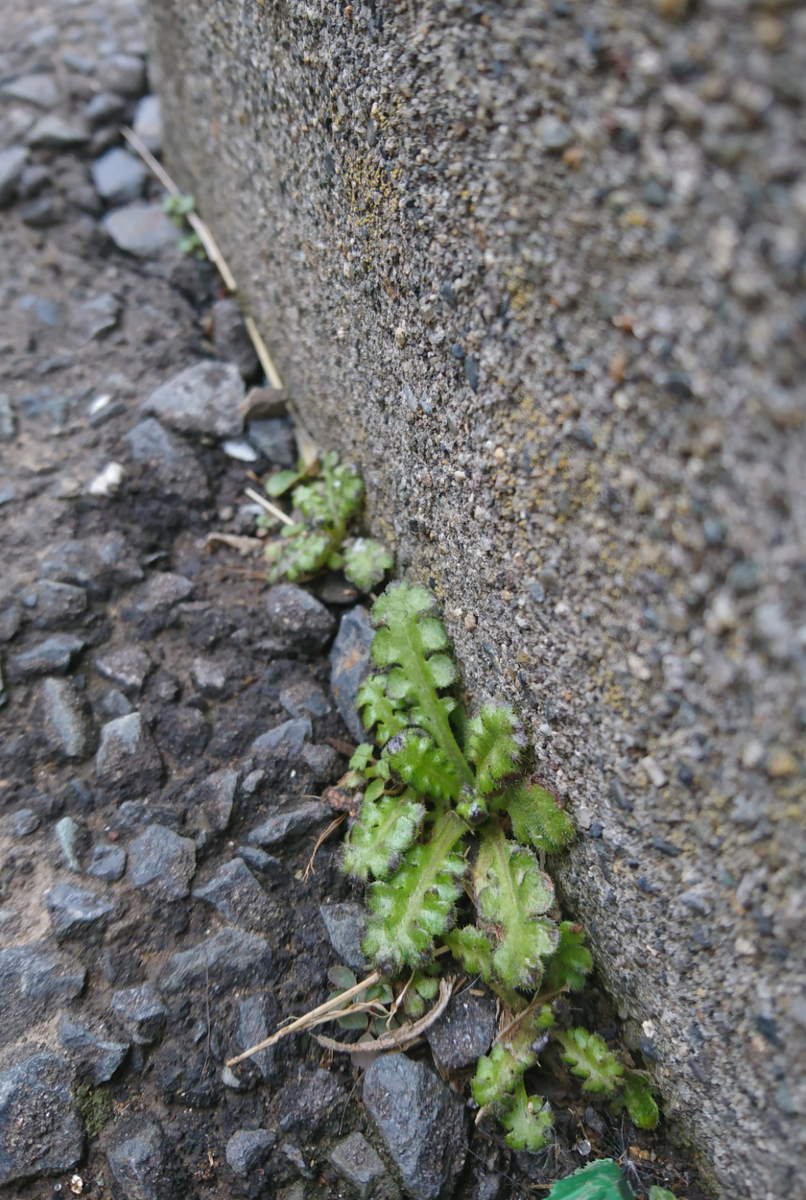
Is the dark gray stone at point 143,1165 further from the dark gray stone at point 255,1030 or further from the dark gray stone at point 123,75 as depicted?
the dark gray stone at point 123,75

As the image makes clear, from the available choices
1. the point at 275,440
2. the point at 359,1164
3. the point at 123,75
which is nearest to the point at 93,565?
the point at 275,440

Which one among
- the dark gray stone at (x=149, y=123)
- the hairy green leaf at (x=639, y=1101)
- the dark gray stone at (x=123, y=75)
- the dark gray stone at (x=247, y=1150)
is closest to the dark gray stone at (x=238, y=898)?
the dark gray stone at (x=247, y=1150)

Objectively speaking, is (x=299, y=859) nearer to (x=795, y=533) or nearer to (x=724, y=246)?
(x=795, y=533)

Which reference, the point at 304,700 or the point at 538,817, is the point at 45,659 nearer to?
the point at 304,700

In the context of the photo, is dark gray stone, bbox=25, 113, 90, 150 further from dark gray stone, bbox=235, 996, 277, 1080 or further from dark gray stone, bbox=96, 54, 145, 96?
dark gray stone, bbox=235, 996, 277, 1080

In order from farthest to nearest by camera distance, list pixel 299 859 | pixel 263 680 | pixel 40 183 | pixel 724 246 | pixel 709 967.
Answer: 1. pixel 40 183
2. pixel 263 680
3. pixel 299 859
4. pixel 709 967
5. pixel 724 246

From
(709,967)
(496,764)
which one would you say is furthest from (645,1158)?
(496,764)
